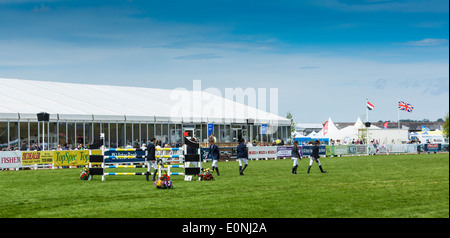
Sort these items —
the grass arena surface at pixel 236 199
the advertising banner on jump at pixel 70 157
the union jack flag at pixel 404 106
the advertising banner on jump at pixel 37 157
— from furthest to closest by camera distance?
the union jack flag at pixel 404 106, the advertising banner on jump at pixel 70 157, the advertising banner on jump at pixel 37 157, the grass arena surface at pixel 236 199

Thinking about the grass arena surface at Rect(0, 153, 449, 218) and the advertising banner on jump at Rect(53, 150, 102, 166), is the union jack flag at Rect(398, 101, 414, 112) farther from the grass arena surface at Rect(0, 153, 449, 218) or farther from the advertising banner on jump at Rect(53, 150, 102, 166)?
the grass arena surface at Rect(0, 153, 449, 218)

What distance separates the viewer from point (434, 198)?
57.3ft

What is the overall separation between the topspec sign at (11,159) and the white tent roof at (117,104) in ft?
18.7

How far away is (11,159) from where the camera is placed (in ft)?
123

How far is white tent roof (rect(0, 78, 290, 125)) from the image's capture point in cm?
4641

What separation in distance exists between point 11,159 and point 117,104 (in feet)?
57.5

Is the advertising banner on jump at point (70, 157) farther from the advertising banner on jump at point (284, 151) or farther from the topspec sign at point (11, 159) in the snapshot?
the advertising banner on jump at point (284, 151)

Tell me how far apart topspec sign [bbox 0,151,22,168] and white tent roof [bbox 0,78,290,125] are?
5.69 meters

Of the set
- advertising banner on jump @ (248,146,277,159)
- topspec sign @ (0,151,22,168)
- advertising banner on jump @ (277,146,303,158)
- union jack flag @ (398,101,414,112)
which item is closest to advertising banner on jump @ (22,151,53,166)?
topspec sign @ (0,151,22,168)

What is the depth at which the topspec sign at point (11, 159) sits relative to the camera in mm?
37062

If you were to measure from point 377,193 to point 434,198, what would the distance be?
1926mm

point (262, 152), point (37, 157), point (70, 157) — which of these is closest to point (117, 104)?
point (262, 152)

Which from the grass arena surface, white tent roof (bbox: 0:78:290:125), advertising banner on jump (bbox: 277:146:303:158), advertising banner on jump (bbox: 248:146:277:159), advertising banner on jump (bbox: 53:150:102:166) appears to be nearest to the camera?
the grass arena surface

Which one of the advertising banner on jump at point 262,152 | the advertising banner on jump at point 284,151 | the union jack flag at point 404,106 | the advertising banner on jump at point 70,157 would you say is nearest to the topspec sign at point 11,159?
the advertising banner on jump at point 70,157
